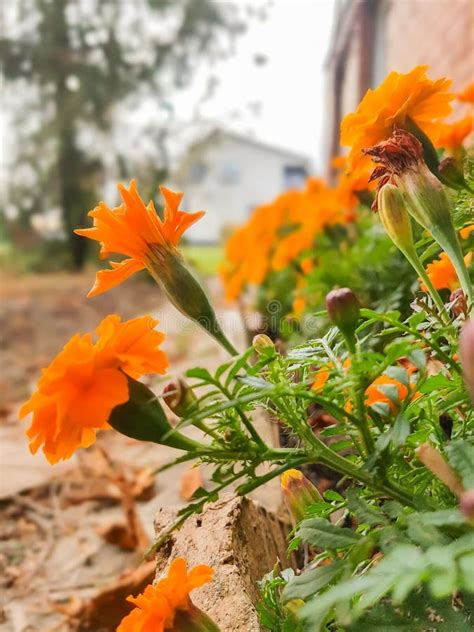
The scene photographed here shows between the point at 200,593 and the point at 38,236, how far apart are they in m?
9.14

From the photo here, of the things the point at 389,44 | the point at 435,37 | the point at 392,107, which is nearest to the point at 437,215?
the point at 392,107

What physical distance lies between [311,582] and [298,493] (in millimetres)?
229

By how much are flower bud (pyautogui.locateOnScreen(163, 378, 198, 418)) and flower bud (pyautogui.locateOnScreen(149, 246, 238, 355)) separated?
110 mm

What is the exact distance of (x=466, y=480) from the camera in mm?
459

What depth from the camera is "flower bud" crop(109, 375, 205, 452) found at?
0.52 m

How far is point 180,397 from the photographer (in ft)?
1.71

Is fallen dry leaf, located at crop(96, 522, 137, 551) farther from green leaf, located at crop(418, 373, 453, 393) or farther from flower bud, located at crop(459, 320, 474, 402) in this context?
flower bud, located at crop(459, 320, 474, 402)

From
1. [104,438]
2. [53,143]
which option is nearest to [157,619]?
[104,438]

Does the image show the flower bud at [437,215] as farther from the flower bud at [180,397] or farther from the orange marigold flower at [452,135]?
the orange marigold flower at [452,135]

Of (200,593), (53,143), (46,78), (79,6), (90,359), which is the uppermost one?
(79,6)

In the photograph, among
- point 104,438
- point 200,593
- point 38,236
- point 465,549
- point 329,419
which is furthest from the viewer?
point 38,236

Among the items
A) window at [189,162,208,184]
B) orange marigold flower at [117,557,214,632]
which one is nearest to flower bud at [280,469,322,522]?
orange marigold flower at [117,557,214,632]

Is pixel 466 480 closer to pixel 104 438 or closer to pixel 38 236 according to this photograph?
pixel 104 438

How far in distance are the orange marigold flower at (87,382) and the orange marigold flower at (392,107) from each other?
0.30 metres
